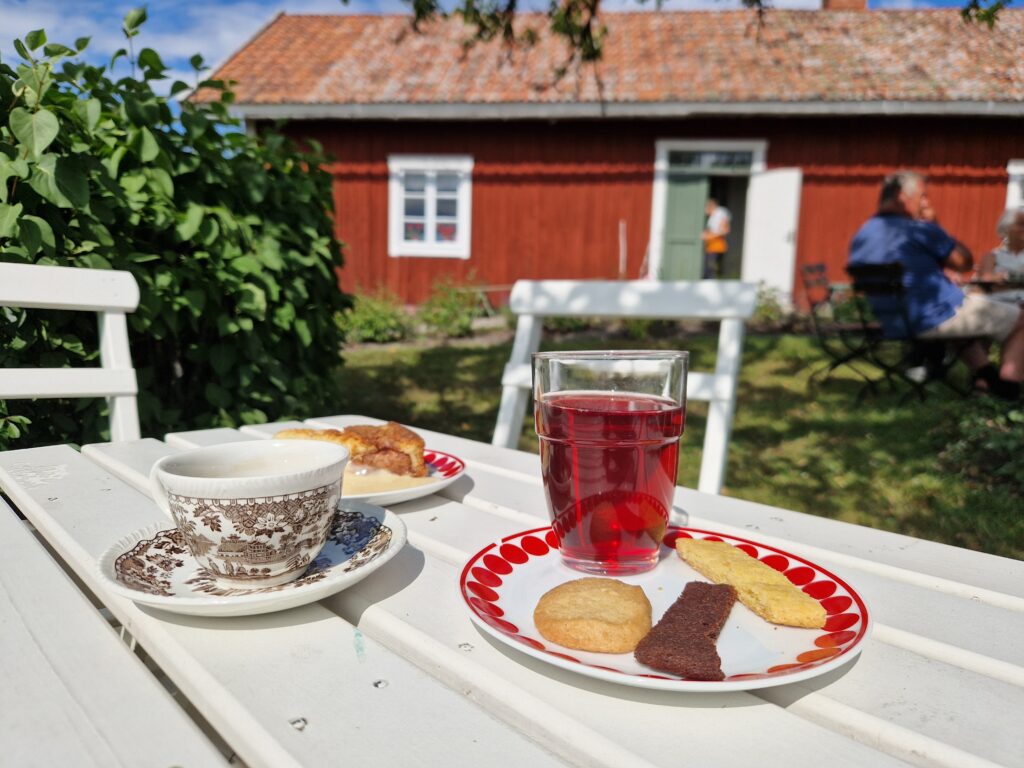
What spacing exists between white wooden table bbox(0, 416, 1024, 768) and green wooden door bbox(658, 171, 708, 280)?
9709 mm

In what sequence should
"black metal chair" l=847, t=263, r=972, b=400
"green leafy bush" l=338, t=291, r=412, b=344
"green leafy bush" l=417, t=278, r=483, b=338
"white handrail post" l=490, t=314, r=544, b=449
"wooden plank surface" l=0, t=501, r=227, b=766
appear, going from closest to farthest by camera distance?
"wooden plank surface" l=0, t=501, r=227, b=766, "white handrail post" l=490, t=314, r=544, b=449, "black metal chair" l=847, t=263, r=972, b=400, "green leafy bush" l=338, t=291, r=412, b=344, "green leafy bush" l=417, t=278, r=483, b=338

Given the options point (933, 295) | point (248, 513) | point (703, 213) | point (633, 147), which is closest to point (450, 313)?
point (633, 147)

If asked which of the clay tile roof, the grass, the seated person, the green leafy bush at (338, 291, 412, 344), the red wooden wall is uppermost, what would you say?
the clay tile roof

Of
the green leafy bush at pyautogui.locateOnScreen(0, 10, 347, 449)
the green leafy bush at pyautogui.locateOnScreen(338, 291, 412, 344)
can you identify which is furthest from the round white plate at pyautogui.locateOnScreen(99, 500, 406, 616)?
the green leafy bush at pyautogui.locateOnScreen(338, 291, 412, 344)

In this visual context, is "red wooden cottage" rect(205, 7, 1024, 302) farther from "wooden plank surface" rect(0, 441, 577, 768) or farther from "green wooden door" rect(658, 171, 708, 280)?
"wooden plank surface" rect(0, 441, 577, 768)

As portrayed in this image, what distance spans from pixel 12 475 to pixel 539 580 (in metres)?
0.99

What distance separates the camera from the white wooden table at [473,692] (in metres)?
0.51

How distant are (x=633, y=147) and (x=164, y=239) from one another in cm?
860

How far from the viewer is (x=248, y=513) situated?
2.28 ft

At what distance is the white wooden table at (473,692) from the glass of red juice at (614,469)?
6.3 inches

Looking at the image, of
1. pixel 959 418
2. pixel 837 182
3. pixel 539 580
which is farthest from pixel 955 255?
pixel 539 580

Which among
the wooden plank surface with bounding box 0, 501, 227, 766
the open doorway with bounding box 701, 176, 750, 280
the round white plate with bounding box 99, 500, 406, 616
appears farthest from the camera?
the open doorway with bounding box 701, 176, 750, 280

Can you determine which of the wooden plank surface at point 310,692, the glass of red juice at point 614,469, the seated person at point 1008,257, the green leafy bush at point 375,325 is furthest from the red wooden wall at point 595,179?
the wooden plank surface at point 310,692

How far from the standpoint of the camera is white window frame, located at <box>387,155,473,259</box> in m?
10.3
